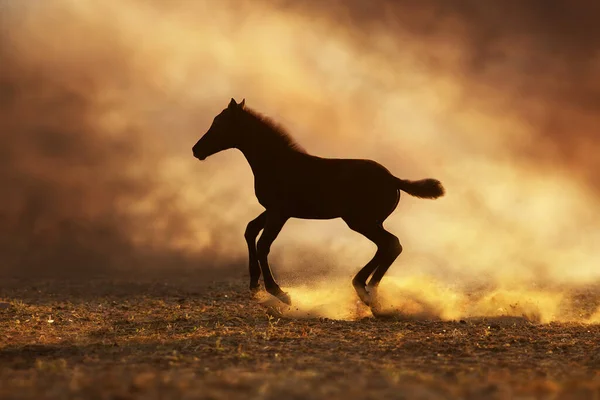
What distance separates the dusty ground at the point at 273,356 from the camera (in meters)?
6.39

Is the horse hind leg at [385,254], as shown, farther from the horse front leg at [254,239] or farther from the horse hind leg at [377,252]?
the horse front leg at [254,239]

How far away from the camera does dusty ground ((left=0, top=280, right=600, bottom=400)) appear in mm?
6395

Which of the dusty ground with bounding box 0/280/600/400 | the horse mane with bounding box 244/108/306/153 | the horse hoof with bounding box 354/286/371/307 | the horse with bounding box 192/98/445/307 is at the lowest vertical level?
the dusty ground with bounding box 0/280/600/400

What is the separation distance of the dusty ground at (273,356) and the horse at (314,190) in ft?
3.90

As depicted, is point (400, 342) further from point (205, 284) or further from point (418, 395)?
point (205, 284)

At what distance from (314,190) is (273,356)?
5.36 m

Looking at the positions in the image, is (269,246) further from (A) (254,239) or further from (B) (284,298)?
(B) (284,298)

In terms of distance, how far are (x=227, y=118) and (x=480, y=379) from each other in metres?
8.87

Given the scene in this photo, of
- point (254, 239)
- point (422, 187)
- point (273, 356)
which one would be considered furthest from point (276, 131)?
point (273, 356)

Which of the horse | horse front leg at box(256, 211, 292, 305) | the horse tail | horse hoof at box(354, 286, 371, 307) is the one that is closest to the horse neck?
the horse

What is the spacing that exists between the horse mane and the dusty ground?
3.52m

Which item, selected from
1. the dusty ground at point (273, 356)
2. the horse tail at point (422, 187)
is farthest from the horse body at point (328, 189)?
the dusty ground at point (273, 356)

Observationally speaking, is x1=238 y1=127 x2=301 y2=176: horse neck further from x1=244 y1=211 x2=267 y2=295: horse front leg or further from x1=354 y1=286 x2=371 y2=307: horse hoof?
x1=354 y1=286 x2=371 y2=307: horse hoof

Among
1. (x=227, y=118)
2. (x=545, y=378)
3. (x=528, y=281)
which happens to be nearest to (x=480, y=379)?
(x=545, y=378)
